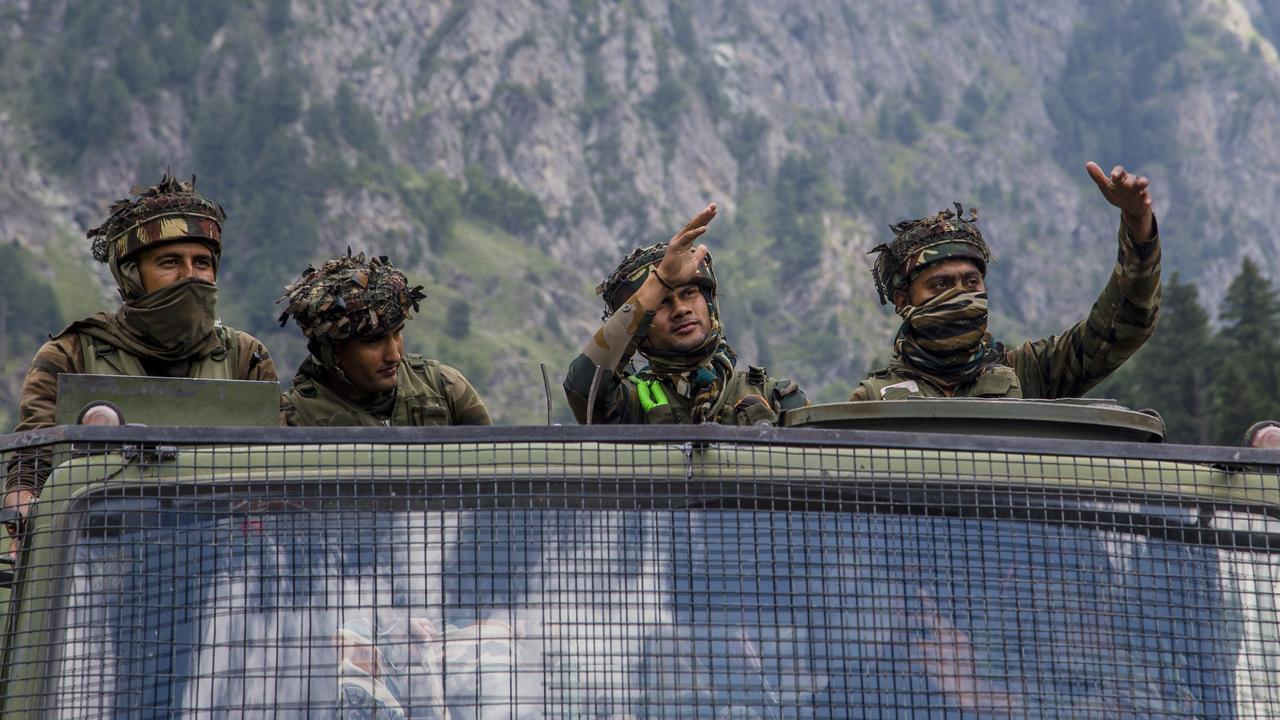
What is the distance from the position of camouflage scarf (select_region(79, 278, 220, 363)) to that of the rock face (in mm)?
120986

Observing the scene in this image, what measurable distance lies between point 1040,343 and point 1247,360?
177ft

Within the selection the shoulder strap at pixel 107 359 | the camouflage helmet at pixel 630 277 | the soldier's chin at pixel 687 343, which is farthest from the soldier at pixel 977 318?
the shoulder strap at pixel 107 359

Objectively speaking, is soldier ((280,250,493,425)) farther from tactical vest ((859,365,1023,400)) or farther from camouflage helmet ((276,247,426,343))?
tactical vest ((859,365,1023,400))

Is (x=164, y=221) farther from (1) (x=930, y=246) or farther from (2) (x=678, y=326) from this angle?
(1) (x=930, y=246)

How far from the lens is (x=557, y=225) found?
520 feet

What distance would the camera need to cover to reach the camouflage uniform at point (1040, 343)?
19.8 feet

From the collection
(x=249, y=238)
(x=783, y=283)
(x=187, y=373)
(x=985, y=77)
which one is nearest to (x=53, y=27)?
(x=249, y=238)

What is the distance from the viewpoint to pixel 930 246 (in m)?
6.23

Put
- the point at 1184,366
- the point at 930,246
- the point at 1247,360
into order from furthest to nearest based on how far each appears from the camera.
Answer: the point at 1184,366
the point at 1247,360
the point at 930,246

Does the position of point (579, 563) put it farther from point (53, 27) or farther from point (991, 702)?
point (53, 27)

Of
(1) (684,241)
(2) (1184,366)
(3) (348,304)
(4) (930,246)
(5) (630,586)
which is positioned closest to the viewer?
(5) (630,586)

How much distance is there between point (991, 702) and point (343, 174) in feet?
479

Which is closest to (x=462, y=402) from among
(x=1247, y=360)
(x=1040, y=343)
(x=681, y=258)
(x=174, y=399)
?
(x=681, y=258)

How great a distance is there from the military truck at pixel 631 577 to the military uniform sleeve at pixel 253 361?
2133 millimetres
